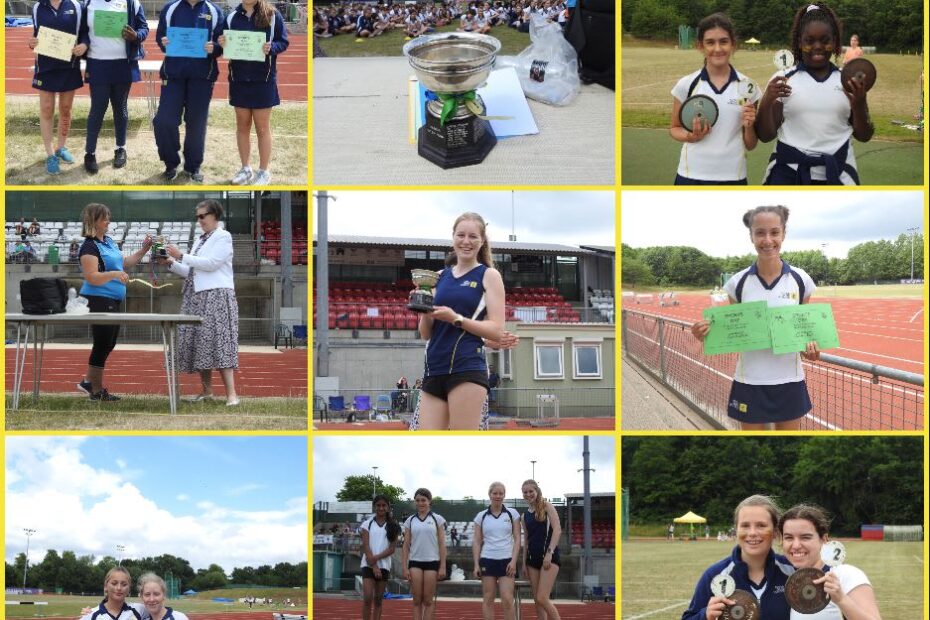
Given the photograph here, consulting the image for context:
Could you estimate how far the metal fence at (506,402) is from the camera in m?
9.37

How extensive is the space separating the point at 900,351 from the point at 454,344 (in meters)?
9.95

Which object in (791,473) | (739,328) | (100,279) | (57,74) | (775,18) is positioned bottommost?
(791,473)

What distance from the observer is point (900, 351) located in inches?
468

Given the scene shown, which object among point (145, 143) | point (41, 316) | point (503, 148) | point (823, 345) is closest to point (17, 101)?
point (145, 143)

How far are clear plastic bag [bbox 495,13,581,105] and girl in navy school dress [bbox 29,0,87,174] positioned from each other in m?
3.27

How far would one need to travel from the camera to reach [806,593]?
9.47ft

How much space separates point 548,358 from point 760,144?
5362mm

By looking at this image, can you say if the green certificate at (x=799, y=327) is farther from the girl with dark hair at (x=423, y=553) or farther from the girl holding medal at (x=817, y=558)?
the girl with dark hair at (x=423, y=553)

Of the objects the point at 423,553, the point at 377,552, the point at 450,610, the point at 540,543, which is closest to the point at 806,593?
the point at 540,543

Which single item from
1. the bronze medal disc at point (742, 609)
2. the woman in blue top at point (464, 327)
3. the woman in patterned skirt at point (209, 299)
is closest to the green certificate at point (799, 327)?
the woman in blue top at point (464, 327)

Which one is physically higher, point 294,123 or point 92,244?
point 294,123

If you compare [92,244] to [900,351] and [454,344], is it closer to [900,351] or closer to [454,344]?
[454,344]

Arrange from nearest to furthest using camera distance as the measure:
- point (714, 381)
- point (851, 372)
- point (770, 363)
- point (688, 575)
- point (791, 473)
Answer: point (770, 363) < point (851, 372) < point (714, 381) < point (688, 575) < point (791, 473)

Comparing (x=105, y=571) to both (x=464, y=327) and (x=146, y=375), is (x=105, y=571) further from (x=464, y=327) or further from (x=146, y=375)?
(x=464, y=327)
